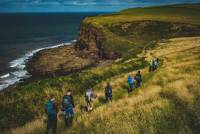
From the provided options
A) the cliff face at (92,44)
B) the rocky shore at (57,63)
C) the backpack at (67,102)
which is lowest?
the rocky shore at (57,63)

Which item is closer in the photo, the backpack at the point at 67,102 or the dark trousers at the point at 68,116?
the backpack at the point at 67,102

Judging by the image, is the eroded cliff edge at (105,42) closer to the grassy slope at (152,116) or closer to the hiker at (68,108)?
the grassy slope at (152,116)

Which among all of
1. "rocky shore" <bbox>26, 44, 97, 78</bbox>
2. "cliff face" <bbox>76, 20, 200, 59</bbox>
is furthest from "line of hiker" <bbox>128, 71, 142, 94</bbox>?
"cliff face" <bbox>76, 20, 200, 59</bbox>

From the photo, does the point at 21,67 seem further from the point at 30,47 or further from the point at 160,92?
the point at 160,92

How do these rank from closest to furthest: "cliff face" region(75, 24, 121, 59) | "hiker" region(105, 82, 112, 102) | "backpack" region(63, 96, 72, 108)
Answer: "backpack" region(63, 96, 72, 108) → "hiker" region(105, 82, 112, 102) → "cliff face" region(75, 24, 121, 59)

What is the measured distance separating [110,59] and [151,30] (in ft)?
68.8

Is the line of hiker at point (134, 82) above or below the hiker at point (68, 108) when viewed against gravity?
below

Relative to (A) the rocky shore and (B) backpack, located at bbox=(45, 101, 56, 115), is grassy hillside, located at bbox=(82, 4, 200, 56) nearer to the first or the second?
(A) the rocky shore

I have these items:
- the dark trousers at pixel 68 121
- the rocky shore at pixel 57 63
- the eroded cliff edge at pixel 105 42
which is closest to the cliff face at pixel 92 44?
the eroded cliff edge at pixel 105 42

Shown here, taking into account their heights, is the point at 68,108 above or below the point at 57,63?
above

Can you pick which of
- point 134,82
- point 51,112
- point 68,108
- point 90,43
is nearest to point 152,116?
point 68,108

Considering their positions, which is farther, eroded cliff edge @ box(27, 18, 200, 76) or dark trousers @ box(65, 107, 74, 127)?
eroded cliff edge @ box(27, 18, 200, 76)

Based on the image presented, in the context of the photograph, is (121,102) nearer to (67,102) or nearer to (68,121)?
(68,121)

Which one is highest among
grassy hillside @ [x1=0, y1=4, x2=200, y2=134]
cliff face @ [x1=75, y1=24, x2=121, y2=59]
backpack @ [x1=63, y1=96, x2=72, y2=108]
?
backpack @ [x1=63, y1=96, x2=72, y2=108]
